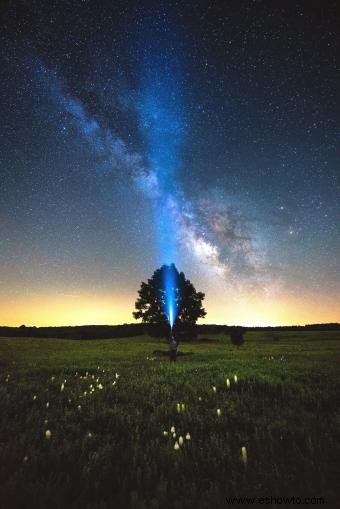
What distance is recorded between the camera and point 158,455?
4.14 meters

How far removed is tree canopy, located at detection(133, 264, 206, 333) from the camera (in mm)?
41375

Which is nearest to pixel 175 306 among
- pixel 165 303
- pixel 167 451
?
pixel 165 303

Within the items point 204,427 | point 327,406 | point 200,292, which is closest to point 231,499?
point 204,427

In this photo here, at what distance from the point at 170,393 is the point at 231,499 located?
16.8ft

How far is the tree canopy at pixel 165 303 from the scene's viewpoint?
41375 mm

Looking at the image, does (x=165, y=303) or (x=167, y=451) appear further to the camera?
(x=165, y=303)

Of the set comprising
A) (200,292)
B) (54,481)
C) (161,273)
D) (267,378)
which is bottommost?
(54,481)

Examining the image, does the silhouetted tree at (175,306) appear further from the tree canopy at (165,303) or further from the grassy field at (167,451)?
the grassy field at (167,451)

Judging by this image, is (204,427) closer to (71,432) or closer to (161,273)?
(71,432)

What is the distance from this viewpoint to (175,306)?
42562 millimetres

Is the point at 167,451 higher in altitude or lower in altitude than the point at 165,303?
lower

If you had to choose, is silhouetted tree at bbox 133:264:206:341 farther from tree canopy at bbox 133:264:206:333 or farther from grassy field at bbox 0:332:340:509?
grassy field at bbox 0:332:340:509

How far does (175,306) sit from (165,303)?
1452 mm

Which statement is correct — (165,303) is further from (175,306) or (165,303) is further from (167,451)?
(167,451)
